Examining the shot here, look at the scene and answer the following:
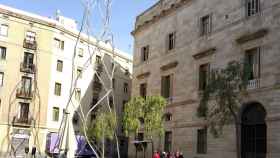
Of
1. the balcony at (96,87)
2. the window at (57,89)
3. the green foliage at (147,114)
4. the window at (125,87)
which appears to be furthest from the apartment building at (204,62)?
the window at (125,87)

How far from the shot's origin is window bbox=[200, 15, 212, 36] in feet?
97.6

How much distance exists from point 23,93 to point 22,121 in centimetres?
265

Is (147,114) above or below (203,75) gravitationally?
below

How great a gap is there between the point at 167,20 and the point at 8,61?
1637cm

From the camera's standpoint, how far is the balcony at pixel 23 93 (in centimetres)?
4294

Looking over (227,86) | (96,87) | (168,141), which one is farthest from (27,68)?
(227,86)

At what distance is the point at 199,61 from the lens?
1195 inches

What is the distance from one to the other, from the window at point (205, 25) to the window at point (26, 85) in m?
20.1

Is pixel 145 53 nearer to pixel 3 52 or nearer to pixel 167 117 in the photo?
pixel 167 117

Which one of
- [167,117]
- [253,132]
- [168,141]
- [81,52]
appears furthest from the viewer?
[81,52]

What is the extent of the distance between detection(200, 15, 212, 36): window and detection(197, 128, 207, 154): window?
6381 millimetres

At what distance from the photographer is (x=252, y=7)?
25.7m

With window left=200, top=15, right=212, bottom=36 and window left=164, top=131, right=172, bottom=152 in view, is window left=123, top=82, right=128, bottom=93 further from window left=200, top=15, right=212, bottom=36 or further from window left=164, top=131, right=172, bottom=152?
window left=200, top=15, right=212, bottom=36


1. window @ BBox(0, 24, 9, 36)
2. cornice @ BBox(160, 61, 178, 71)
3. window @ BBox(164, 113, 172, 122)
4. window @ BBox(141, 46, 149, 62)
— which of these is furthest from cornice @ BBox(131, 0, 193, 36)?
window @ BBox(0, 24, 9, 36)
